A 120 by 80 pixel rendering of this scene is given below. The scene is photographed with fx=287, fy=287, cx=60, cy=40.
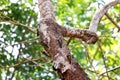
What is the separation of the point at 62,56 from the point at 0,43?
2.59m

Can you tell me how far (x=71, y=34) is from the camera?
6.11ft

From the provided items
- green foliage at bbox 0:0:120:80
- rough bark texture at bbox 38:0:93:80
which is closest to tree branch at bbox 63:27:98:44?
rough bark texture at bbox 38:0:93:80

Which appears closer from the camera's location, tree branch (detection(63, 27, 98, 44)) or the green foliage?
tree branch (detection(63, 27, 98, 44))

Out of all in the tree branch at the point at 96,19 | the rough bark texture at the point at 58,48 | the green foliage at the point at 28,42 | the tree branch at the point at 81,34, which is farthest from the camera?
the green foliage at the point at 28,42

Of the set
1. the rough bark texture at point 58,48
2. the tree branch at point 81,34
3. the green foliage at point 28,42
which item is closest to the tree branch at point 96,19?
the tree branch at point 81,34

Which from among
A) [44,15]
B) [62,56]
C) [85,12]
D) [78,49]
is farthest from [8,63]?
[62,56]

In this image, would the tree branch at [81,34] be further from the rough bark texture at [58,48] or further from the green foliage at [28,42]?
the green foliage at [28,42]

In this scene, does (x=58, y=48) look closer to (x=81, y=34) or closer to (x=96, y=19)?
(x=81, y=34)

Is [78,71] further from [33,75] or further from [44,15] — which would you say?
[33,75]

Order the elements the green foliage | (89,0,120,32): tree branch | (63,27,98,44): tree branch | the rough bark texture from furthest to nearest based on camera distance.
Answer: the green foliage
(89,0,120,32): tree branch
(63,27,98,44): tree branch
the rough bark texture

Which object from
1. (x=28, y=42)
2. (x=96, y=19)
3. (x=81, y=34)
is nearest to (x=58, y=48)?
(x=81, y=34)

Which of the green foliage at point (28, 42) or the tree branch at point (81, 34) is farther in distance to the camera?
the green foliage at point (28, 42)

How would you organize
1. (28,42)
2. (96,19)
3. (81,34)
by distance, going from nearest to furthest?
1. (81,34)
2. (96,19)
3. (28,42)

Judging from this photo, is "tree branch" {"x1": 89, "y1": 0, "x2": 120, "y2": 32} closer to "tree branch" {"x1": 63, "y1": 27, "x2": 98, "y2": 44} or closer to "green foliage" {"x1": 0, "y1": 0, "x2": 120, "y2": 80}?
"tree branch" {"x1": 63, "y1": 27, "x2": 98, "y2": 44}
